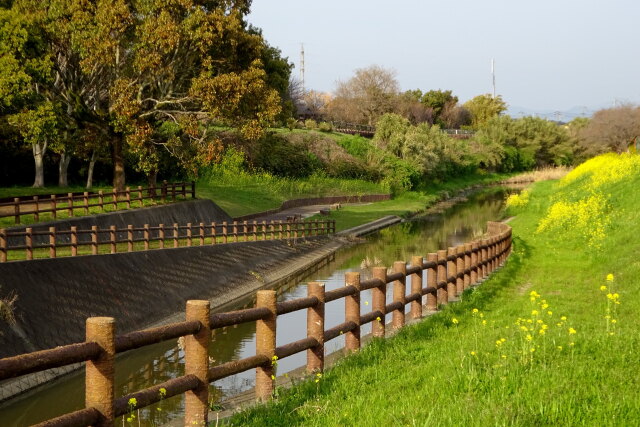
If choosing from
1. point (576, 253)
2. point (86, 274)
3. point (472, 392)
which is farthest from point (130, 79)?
point (472, 392)

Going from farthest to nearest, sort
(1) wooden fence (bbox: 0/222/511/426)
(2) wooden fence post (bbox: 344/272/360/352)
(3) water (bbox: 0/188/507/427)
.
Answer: (3) water (bbox: 0/188/507/427), (2) wooden fence post (bbox: 344/272/360/352), (1) wooden fence (bbox: 0/222/511/426)

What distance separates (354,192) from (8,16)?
4261 centimetres

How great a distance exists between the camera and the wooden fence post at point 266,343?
8.43 meters

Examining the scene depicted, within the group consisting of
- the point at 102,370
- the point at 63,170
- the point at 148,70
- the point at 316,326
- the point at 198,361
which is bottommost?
the point at 316,326

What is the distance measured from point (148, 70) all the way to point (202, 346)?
28050 mm

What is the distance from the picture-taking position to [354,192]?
69938mm

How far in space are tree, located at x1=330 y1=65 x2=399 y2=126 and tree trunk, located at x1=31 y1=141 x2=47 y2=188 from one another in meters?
94.1

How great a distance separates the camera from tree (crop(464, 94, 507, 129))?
15875 cm

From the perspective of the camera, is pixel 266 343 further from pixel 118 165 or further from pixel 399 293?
pixel 118 165

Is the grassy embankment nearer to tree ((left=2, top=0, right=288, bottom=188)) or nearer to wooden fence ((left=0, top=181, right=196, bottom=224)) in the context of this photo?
wooden fence ((left=0, top=181, right=196, bottom=224))

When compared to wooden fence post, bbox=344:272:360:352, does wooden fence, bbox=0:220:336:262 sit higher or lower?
lower

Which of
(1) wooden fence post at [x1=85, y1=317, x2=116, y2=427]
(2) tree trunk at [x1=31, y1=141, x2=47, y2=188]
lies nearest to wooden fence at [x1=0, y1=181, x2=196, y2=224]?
(2) tree trunk at [x1=31, y1=141, x2=47, y2=188]

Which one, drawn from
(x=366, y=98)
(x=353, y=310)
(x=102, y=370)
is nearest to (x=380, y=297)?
(x=353, y=310)

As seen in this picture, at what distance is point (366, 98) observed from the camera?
135 metres
